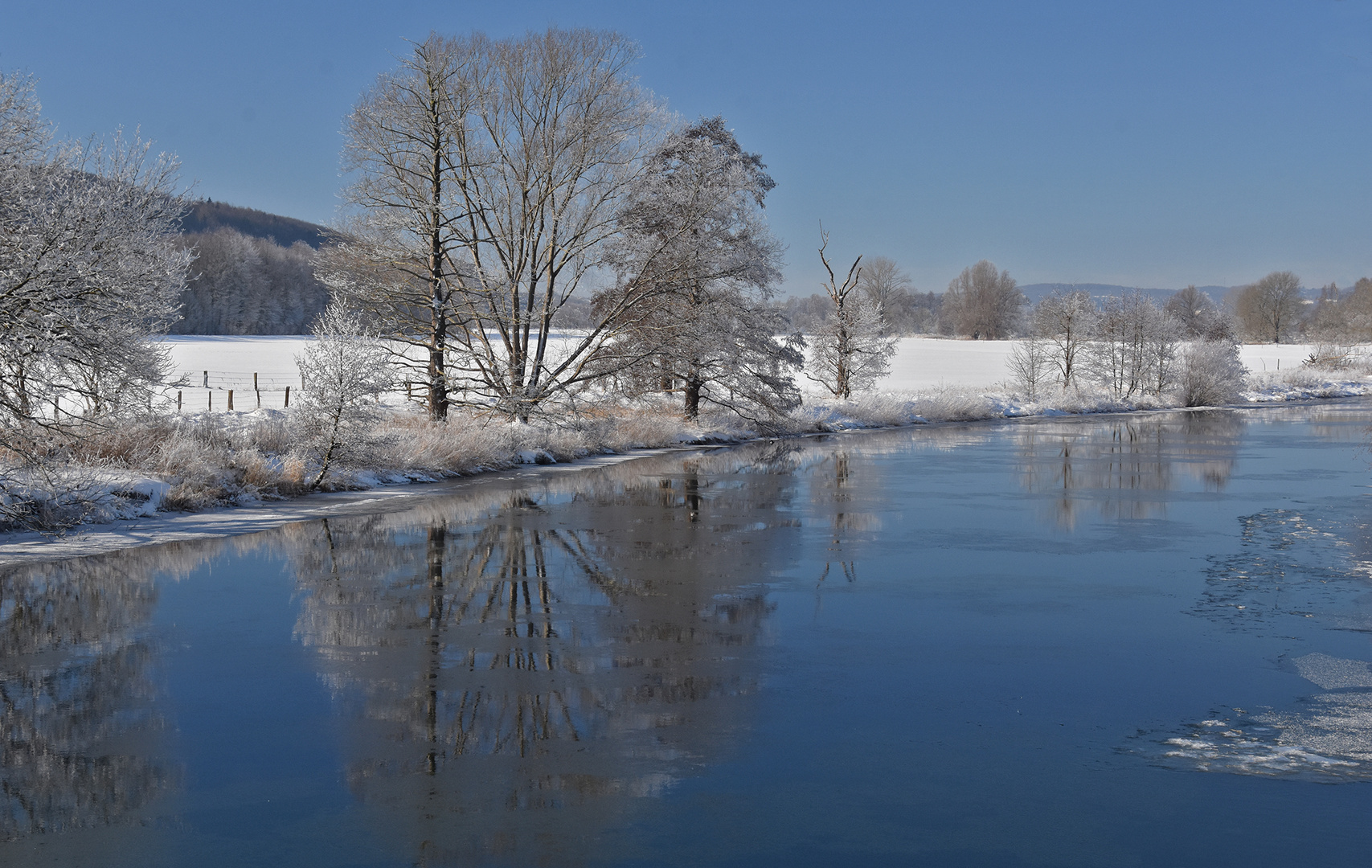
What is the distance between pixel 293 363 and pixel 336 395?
178ft

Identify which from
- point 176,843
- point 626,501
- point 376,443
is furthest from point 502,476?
point 176,843

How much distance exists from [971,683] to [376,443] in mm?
13003

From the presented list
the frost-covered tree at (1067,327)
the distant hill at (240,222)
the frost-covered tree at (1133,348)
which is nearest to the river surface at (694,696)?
the frost-covered tree at (1067,327)

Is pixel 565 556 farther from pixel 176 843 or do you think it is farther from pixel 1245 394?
pixel 1245 394

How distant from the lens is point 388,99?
23.5m

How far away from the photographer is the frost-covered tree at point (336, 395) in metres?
17.0

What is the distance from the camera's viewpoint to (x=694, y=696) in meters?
7.08

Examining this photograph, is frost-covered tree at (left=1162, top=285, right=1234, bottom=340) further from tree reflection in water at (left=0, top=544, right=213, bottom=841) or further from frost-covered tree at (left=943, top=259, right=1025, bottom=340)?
tree reflection in water at (left=0, top=544, right=213, bottom=841)

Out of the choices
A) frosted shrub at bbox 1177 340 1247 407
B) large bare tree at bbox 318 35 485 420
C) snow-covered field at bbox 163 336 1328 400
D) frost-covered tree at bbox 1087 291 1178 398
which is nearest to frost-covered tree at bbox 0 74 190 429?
large bare tree at bbox 318 35 485 420

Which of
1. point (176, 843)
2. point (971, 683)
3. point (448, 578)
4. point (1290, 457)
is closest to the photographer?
point (176, 843)

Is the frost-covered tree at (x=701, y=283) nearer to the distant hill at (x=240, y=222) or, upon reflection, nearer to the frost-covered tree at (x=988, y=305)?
the frost-covered tree at (x=988, y=305)

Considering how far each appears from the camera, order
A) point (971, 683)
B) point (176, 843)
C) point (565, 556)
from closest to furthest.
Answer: point (176, 843) → point (971, 683) → point (565, 556)

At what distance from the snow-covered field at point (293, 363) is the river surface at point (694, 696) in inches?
1202

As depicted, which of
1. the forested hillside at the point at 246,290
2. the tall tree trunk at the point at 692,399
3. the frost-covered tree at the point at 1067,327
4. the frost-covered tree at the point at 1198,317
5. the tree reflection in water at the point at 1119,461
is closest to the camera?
the tree reflection in water at the point at 1119,461
